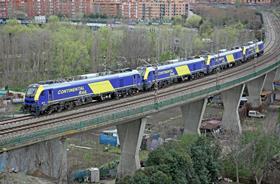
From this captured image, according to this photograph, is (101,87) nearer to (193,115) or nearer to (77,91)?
(77,91)

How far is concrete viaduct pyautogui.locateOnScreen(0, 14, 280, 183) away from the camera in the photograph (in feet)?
71.6

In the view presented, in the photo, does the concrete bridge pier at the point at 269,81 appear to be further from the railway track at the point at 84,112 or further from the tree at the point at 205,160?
the tree at the point at 205,160

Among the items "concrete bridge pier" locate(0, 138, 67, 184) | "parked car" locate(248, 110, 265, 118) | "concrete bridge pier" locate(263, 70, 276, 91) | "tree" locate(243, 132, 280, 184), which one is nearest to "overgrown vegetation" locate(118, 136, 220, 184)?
"tree" locate(243, 132, 280, 184)

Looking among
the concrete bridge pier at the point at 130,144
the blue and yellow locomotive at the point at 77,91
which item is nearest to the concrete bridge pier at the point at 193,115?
the blue and yellow locomotive at the point at 77,91

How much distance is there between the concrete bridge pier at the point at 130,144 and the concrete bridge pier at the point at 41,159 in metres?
5.79

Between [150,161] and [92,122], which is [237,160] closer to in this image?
[150,161]

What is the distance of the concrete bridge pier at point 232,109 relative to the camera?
42.3m

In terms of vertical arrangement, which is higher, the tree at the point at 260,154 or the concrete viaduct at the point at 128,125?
the concrete viaduct at the point at 128,125

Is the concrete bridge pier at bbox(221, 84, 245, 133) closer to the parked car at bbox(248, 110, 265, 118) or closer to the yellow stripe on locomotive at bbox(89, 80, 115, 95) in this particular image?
the parked car at bbox(248, 110, 265, 118)

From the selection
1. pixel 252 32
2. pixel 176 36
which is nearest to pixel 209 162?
pixel 176 36

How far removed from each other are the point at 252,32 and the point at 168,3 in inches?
1388

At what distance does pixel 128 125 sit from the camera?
29.5 metres

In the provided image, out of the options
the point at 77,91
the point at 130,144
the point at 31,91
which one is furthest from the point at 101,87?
the point at 31,91

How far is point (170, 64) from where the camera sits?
40.1m
